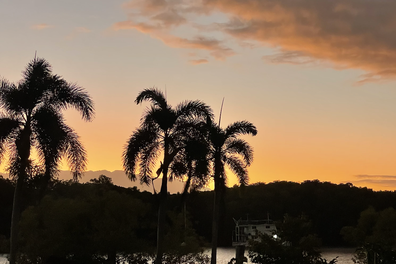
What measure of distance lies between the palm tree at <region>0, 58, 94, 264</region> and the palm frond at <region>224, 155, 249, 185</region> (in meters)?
10.7

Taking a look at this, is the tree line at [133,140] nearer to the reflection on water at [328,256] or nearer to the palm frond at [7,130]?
the palm frond at [7,130]

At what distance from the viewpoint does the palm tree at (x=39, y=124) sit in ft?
74.1

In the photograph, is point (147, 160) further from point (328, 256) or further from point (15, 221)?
point (328, 256)

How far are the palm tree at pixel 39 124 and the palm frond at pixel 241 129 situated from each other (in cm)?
1069

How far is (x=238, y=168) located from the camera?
32156mm

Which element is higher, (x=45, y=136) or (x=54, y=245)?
(x=45, y=136)

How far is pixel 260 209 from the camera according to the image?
113375 mm

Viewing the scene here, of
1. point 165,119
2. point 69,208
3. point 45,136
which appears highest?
point 165,119

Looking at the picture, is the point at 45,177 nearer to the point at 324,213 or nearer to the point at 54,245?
the point at 54,245

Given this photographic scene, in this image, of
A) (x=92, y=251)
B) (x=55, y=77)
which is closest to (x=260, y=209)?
(x=92, y=251)

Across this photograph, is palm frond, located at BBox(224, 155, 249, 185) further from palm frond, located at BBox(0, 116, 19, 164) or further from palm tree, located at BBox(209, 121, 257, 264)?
palm frond, located at BBox(0, 116, 19, 164)

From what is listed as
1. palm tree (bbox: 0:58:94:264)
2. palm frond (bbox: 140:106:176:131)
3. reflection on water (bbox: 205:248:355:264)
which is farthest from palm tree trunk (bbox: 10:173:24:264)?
reflection on water (bbox: 205:248:355:264)

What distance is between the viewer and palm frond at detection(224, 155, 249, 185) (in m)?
32.1

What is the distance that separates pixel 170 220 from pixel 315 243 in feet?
45.1
